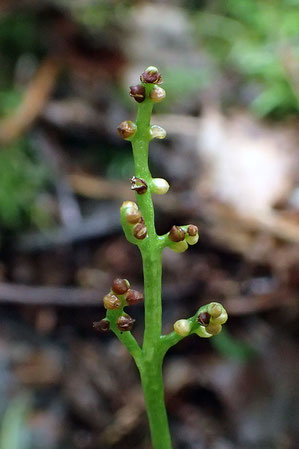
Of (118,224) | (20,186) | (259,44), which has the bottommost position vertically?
(118,224)

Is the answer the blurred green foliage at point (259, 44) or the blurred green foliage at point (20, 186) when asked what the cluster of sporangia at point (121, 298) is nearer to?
the blurred green foliage at point (20, 186)

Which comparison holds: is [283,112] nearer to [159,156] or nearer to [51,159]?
[159,156]

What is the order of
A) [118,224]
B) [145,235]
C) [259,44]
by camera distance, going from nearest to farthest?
1. [145,235]
2. [118,224]
3. [259,44]

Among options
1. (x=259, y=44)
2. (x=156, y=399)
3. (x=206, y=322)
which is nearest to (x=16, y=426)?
(x=156, y=399)

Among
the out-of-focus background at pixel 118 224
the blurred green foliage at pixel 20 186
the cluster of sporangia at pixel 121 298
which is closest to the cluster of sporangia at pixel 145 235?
the cluster of sporangia at pixel 121 298

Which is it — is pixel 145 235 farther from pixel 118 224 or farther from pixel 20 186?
pixel 20 186

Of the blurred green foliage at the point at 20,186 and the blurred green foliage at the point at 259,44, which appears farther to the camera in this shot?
the blurred green foliage at the point at 259,44

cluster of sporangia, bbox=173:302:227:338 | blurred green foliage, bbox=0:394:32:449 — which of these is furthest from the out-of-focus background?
cluster of sporangia, bbox=173:302:227:338

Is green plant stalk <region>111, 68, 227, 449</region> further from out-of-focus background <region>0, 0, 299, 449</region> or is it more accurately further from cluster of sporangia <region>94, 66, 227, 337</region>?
out-of-focus background <region>0, 0, 299, 449</region>
